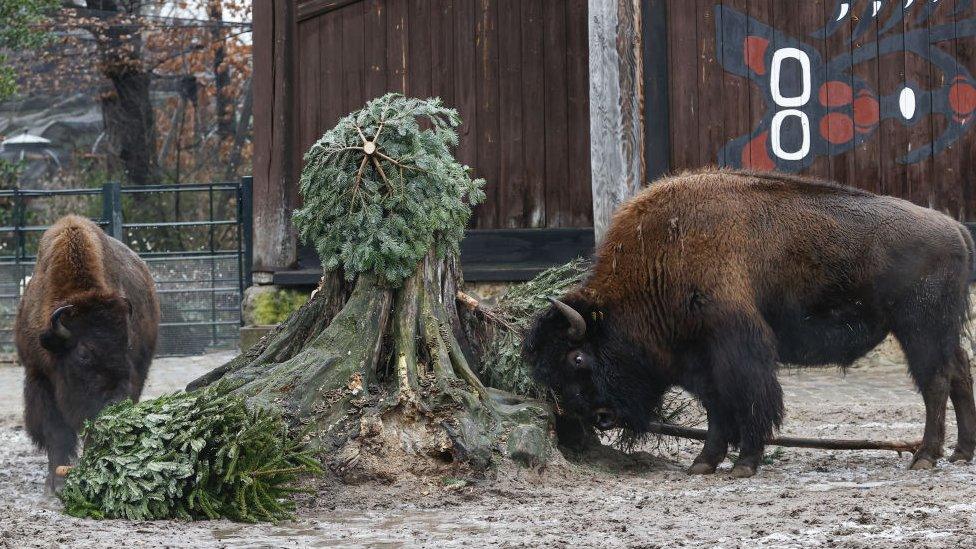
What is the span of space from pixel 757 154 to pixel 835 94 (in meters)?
0.77

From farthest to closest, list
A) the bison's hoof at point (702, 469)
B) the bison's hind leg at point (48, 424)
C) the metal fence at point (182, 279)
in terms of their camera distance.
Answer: the metal fence at point (182, 279) → the bison's hind leg at point (48, 424) → the bison's hoof at point (702, 469)

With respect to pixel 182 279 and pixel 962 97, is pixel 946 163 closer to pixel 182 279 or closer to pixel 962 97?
pixel 962 97

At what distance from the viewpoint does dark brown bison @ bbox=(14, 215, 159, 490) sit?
21.8 ft

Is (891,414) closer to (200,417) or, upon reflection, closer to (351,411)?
(351,411)

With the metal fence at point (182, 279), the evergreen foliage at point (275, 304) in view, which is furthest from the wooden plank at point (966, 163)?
the metal fence at point (182, 279)

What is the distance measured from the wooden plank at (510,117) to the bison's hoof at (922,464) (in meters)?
4.77

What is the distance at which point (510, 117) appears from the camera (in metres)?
10.7

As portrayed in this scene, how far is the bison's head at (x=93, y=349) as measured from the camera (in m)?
6.65

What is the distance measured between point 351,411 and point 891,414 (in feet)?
13.2

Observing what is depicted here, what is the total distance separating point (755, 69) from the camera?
10375 millimetres

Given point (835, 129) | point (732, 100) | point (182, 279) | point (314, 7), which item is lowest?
point (182, 279)

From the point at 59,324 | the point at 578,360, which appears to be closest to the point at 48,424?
the point at 59,324

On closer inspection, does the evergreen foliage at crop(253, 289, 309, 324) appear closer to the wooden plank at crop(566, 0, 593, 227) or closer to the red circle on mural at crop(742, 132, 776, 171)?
the wooden plank at crop(566, 0, 593, 227)

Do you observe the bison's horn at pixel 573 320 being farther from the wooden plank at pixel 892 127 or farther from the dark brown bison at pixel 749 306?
the wooden plank at pixel 892 127
